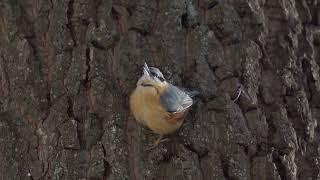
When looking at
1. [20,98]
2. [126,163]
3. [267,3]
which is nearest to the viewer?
[126,163]

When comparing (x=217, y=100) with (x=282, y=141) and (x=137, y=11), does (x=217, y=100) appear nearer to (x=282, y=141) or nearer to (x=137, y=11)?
(x=282, y=141)

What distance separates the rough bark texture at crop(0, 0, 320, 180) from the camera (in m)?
2.43

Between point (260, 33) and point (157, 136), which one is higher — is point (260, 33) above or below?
above

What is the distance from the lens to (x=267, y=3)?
272cm

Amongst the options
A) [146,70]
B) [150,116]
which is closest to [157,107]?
[150,116]

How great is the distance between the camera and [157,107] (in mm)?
2504

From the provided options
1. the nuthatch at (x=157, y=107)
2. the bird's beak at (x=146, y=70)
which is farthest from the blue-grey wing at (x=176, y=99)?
the bird's beak at (x=146, y=70)

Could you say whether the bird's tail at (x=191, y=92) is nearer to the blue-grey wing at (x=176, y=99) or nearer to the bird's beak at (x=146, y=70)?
the blue-grey wing at (x=176, y=99)

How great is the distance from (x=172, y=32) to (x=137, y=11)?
18cm

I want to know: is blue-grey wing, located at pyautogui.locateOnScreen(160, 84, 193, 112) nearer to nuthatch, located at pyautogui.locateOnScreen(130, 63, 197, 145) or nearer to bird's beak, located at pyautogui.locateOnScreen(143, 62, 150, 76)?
nuthatch, located at pyautogui.locateOnScreen(130, 63, 197, 145)

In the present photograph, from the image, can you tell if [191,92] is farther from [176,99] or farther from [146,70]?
[146,70]

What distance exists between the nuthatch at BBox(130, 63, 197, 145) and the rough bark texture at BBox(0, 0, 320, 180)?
0.15 ft

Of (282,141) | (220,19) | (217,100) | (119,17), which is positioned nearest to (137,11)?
(119,17)

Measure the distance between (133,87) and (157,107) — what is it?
14cm
